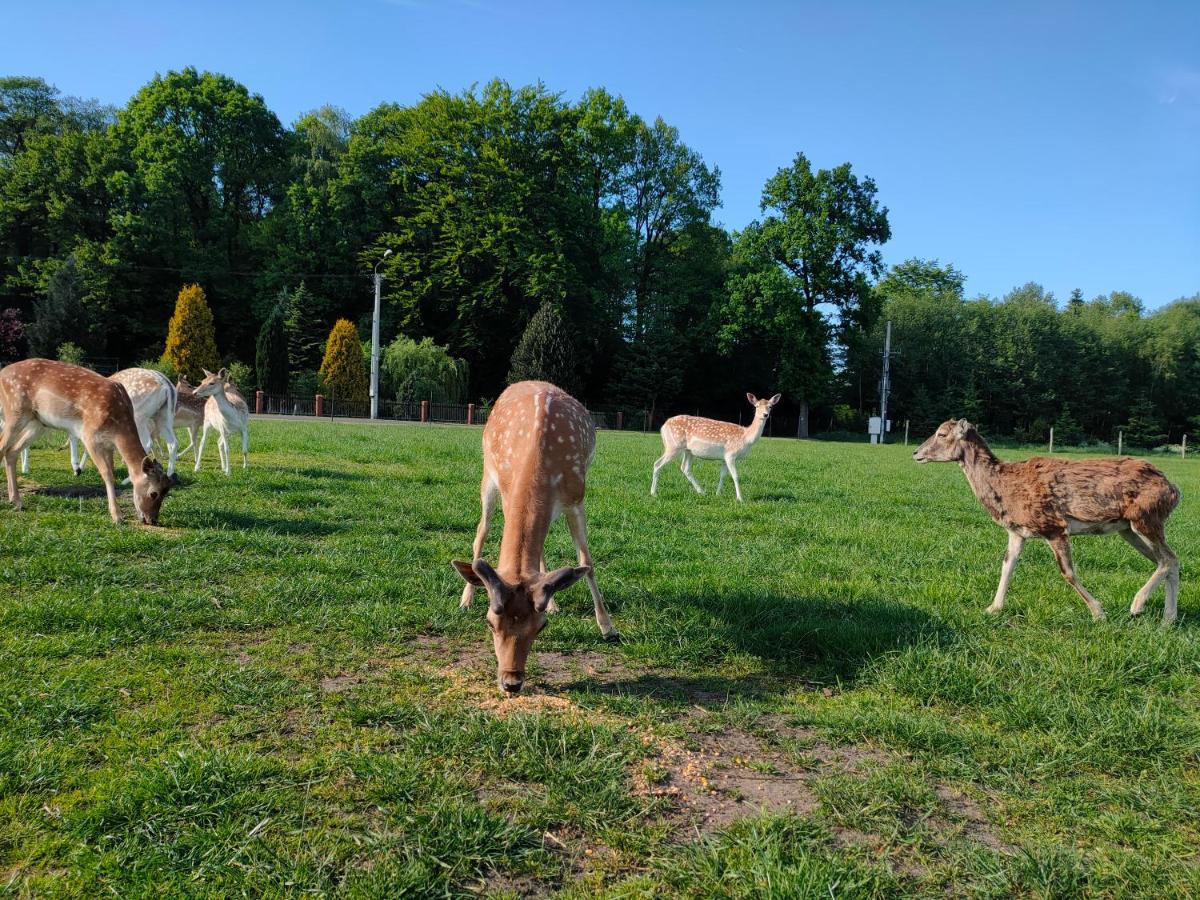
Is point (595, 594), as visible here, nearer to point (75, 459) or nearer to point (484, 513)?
point (484, 513)

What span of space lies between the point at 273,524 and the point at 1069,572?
7.71m

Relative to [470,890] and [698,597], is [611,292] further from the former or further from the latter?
[470,890]

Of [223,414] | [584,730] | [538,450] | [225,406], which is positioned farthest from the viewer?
[225,406]

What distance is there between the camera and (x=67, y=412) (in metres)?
8.54

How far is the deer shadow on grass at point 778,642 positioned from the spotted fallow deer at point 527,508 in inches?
23.2

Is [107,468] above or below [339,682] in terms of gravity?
above

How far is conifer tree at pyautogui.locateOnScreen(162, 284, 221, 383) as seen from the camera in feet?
132

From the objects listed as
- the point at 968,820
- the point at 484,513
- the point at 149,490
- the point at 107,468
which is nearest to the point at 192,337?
the point at 107,468

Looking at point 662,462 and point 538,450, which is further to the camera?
point 662,462

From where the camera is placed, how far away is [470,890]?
8.38 ft

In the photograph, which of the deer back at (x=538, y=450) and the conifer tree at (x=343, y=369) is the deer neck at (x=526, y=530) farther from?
the conifer tree at (x=343, y=369)

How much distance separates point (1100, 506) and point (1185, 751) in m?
2.65

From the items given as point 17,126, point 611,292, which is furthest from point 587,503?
point 17,126

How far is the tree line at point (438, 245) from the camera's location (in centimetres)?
4659
